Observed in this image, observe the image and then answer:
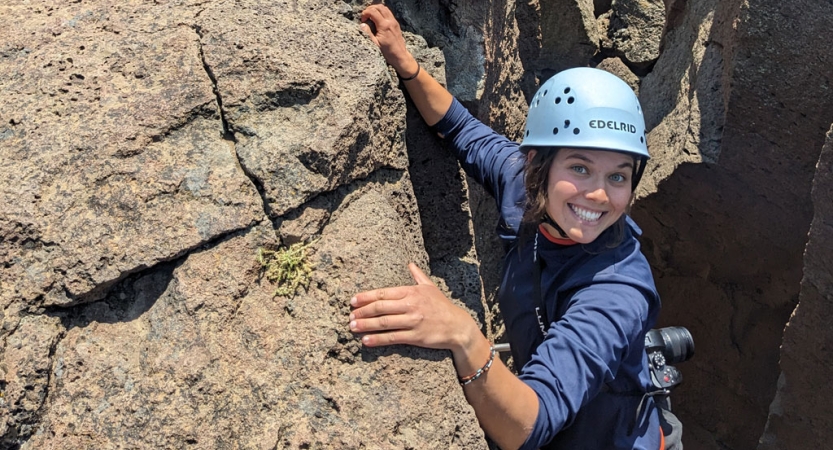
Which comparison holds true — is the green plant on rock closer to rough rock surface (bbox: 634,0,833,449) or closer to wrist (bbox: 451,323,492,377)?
wrist (bbox: 451,323,492,377)

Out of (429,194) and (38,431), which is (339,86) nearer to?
(429,194)

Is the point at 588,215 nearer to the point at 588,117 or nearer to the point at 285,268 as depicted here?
the point at 588,117

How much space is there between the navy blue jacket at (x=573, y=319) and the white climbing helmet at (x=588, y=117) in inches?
10.7

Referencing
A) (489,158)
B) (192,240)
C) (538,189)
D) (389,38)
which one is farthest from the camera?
(489,158)

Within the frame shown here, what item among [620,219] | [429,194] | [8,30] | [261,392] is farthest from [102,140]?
[620,219]

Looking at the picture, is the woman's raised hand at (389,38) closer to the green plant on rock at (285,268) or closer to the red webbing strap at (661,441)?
the green plant on rock at (285,268)

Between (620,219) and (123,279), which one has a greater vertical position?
(620,219)

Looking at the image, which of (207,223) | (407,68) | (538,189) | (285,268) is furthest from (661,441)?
(207,223)

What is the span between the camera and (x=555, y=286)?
270 cm

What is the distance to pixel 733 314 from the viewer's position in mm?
4734

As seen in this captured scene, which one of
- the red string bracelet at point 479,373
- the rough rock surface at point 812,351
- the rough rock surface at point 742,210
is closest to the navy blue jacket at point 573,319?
the red string bracelet at point 479,373

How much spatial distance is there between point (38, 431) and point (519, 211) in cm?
192

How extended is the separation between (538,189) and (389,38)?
86 centimetres

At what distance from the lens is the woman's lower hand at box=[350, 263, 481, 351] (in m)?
2.18
